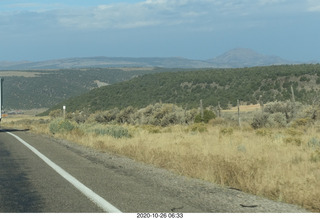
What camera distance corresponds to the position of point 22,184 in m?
10.1

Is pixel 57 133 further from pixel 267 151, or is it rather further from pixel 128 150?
pixel 267 151

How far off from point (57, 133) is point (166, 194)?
790 inches

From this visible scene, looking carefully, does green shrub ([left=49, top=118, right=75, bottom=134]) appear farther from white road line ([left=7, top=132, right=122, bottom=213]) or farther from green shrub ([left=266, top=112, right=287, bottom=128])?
white road line ([left=7, top=132, right=122, bottom=213])

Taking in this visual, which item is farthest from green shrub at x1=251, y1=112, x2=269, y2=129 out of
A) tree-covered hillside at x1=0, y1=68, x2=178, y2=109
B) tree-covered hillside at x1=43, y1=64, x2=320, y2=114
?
tree-covered hillside at x1=0, y1=68, x2=178, y2=109

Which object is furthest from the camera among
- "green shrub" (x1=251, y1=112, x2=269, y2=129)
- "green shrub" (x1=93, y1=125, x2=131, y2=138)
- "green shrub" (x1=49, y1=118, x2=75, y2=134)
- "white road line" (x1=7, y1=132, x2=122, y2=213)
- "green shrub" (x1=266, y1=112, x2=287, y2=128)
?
"green shrub" (x1=251, y1=112, x2=269, y2=129)

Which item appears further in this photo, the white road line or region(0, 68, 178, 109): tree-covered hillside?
region(0, 68, 178, 109): tree-covered hillside

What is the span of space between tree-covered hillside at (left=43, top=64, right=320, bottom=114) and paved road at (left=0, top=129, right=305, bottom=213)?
173 ft

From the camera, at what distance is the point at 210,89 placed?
83.6m

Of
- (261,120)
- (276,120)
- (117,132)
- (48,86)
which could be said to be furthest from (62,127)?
(48,86)

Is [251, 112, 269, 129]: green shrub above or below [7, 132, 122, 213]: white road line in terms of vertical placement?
below

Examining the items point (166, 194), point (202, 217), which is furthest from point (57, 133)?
point (202, 217)

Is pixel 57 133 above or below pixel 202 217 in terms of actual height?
below

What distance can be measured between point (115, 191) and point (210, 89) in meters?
75.0

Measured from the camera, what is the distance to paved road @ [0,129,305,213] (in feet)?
25.6
